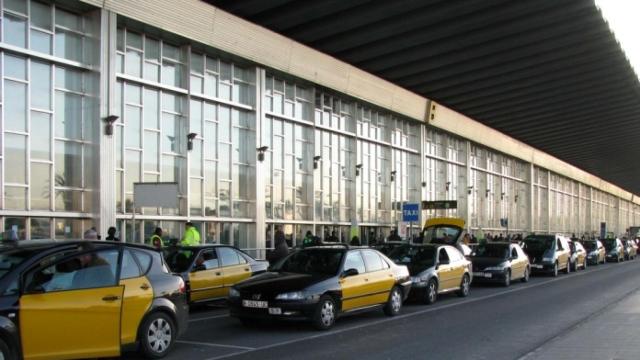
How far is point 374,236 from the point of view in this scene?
32.1 meters

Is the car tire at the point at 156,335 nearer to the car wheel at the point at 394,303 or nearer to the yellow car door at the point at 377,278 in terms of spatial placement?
the yellow car door at the point at 377,278

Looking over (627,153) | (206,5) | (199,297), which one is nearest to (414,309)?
(199,297)

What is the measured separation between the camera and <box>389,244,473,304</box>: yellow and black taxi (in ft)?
51.5

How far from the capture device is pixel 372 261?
521 inches

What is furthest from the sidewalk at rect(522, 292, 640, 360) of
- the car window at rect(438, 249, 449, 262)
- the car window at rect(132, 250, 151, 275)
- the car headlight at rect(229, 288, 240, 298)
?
the car window at rect(132, 250, 151, 275)

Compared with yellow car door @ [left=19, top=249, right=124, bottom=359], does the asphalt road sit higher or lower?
lower

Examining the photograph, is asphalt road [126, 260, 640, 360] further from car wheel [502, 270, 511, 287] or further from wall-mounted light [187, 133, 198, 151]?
wall-mounted light [187, 133, 198, 151]

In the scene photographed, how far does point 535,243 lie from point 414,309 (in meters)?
13.8

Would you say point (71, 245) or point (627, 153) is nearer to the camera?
point (71, 245)

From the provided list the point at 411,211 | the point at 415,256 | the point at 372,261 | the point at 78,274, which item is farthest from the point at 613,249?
the point at 78,274

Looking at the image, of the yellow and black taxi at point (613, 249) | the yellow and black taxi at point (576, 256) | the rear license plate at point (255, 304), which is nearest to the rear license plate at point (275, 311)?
the rear license plate at point (255, 304)

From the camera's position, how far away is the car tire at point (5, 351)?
6.92 meters

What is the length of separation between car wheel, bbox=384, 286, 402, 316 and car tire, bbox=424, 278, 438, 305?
207 cm

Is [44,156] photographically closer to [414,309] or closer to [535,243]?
[414,309]
